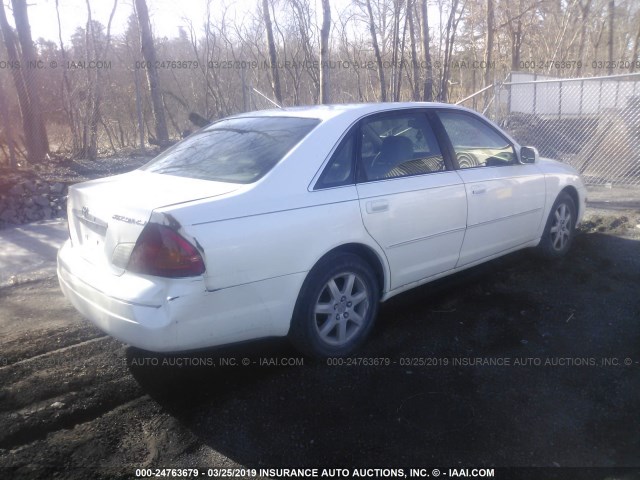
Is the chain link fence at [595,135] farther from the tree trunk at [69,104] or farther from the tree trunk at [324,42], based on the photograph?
the tree trunk at [69,104]

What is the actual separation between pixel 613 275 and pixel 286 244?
3.51 m

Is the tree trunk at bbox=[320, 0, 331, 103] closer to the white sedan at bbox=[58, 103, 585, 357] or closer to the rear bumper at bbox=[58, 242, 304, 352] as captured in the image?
the white sedan at bbox=[58, 103, 585, 357]

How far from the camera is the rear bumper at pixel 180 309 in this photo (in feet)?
9.18

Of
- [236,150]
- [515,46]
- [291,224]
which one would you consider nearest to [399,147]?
[236,150]

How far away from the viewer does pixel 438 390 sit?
3209 mm

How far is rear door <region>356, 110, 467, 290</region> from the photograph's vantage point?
3.69m

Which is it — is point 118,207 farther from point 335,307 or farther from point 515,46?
point 515,46

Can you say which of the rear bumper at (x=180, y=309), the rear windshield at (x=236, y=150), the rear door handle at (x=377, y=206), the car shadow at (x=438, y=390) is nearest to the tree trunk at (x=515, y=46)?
the car shadow at (x=438, y=390)

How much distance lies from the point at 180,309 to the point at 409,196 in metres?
1.84

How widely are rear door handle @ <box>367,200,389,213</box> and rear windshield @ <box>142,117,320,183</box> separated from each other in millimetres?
644

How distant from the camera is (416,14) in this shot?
582 inches

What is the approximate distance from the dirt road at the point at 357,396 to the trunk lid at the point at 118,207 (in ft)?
2.63

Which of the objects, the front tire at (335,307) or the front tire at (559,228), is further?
the front tire at (559,228)

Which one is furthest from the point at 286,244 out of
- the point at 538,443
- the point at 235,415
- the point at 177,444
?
the point at 538,443
